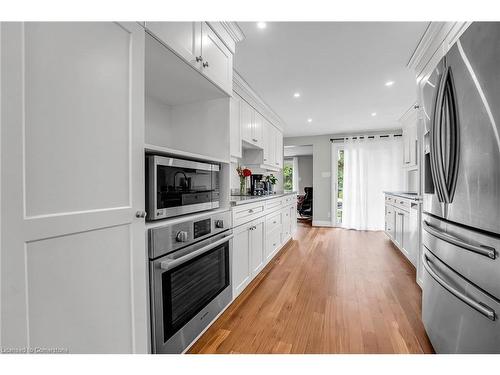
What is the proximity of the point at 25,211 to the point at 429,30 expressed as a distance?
278 cm

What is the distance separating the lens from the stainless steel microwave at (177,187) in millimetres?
1186

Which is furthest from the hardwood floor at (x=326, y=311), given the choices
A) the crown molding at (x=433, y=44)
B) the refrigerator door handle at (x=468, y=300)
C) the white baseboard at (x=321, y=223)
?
the white baseboard at (x=321, y=223)

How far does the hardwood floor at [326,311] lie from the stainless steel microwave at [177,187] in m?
0.90

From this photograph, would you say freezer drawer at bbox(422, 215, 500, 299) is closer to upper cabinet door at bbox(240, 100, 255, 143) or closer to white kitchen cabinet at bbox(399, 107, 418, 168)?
upper cabinet door at bbox(240, 100, 255, 143)

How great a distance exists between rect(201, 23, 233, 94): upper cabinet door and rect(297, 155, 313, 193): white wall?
281 inches

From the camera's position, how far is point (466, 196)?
1069 mm

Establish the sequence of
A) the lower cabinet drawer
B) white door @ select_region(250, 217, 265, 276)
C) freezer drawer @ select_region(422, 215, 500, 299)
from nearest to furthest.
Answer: freezer drawer @ select_region(422, 215, 500, 299)
the lower cabinet drawer
white door @ select_region(250, 217, 265, 276)

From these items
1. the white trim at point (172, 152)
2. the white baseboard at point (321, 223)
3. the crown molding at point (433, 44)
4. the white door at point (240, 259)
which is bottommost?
the white baseboard at point (321, 223)

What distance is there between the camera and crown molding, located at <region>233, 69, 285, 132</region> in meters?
2.76

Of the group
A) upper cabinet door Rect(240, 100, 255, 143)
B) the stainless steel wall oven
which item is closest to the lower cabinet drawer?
the stainless steel wall oven

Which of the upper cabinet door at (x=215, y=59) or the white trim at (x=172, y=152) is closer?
the white trim at (x=172, y=152)

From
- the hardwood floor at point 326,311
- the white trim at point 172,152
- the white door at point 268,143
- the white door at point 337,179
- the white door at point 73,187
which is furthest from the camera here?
the white door at point 337,179

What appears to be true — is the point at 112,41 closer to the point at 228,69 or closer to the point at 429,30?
the point at 228,69

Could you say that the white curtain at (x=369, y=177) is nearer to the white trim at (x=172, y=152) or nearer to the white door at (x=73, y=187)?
the white trim at (x=172, y=152)
